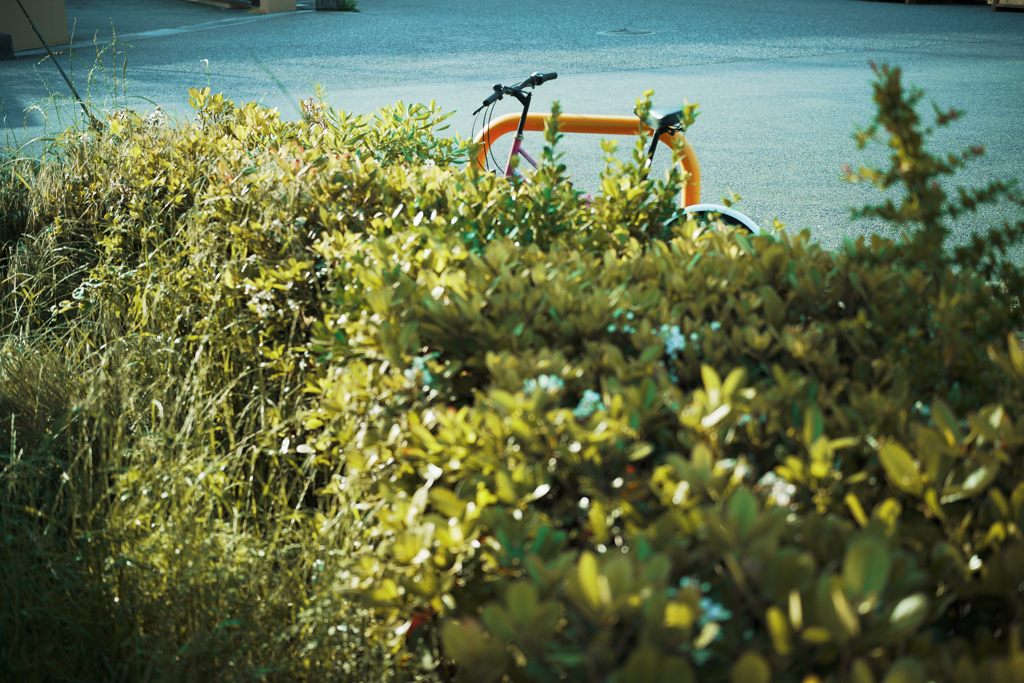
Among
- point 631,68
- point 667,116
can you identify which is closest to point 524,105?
point 667,116

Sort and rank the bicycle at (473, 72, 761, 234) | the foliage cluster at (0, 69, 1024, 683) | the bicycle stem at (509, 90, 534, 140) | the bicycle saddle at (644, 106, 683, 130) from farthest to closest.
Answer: the bicycle stem at (509, 90, 534, 140) < the bicycle saddle at (644, 106, 683, 130) < the bicycle at (473, 72, 761, 234) < the foliage cluster at (0, 69, 1024, 683)

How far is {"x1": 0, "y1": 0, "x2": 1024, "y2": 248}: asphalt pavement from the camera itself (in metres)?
7.48

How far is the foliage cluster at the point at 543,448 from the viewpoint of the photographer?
3.41 ft

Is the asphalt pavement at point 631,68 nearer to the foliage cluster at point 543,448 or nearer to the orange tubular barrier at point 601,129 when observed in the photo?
the orange tubular barrier at point 601,129

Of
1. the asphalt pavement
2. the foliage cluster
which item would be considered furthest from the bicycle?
the asphalt pavement

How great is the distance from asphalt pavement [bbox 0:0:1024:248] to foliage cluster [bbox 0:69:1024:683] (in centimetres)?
235

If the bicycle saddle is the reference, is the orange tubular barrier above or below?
below

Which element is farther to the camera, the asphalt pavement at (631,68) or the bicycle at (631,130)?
the asphalt pavement at (631,68)

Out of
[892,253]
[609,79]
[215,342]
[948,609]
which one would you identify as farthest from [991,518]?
[609,79]

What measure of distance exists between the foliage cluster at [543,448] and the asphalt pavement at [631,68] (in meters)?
2.35

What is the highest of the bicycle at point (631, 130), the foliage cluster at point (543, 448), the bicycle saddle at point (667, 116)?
the bicycle saddle at point (667, 116)

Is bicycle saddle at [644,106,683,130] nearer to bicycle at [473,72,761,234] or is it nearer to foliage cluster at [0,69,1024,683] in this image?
bicycle at [473,72,761,234]

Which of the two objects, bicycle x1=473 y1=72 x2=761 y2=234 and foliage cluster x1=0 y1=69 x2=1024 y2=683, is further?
bicycle x1=473 y1=72 x2=761 y2=234

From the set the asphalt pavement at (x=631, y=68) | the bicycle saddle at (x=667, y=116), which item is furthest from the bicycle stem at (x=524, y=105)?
the asphalt pavement at (x=631, y=68)
